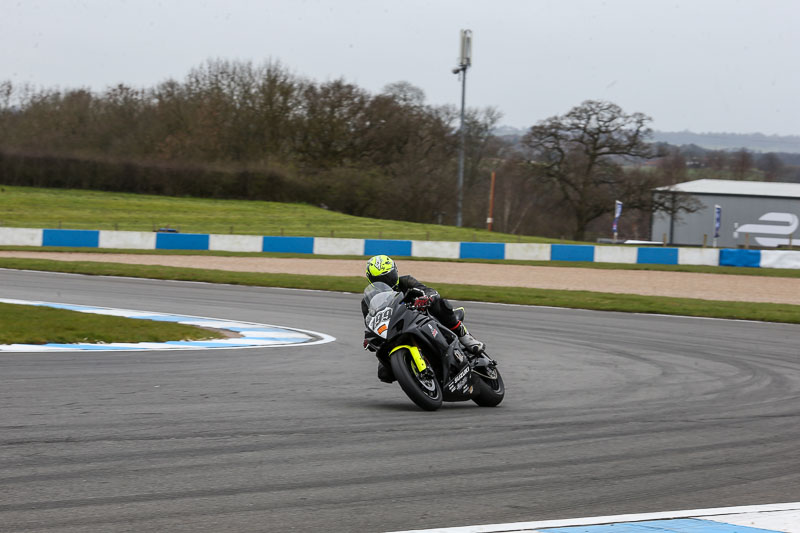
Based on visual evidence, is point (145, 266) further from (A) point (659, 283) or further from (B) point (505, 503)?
(B) point (505, 503)

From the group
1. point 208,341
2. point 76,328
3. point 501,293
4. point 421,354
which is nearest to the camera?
point 421,354

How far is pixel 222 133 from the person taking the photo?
5825 centimetres

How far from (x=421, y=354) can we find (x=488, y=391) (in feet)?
2.59

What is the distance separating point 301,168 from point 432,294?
50668mm

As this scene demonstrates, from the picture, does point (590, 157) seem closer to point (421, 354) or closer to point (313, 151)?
point (313, 151)

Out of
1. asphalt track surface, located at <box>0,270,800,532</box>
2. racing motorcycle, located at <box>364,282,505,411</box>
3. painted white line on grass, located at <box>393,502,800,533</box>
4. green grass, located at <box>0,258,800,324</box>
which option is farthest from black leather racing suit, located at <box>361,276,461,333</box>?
green grass, located at <box>0,258,800,324</box>

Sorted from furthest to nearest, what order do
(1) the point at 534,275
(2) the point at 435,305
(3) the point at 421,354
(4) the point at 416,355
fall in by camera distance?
(1) the point at 534,275 < (2) the point at 435,305 < (3) the point at 421,354 < (4) the point at 416,355

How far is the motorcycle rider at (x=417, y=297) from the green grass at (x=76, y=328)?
5254 mm

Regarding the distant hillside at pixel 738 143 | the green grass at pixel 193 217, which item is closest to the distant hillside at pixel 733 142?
the distant hillside at pixel 738 143

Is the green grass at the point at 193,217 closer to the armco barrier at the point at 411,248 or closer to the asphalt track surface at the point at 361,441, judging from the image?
the armco barrier at the point at 411,248

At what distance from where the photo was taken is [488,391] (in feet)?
27.1

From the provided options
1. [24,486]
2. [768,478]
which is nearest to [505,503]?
[768,478]

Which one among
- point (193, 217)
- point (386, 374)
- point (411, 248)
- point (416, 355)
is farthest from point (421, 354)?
point (193, 217)

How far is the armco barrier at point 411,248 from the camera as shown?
3169cm
